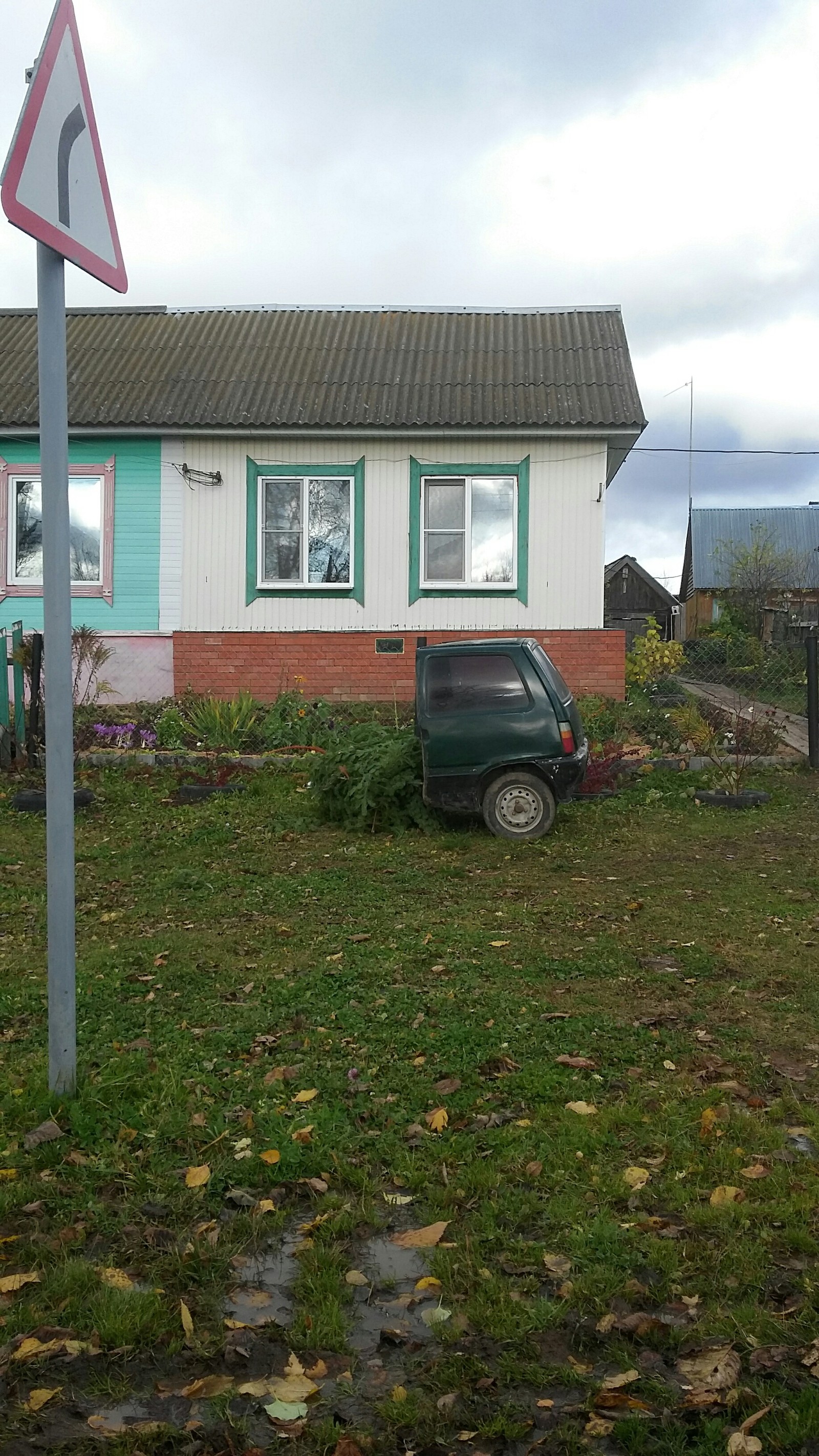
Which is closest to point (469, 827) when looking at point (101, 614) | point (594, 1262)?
point (594, 1262)

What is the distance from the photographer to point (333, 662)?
49.7 ft

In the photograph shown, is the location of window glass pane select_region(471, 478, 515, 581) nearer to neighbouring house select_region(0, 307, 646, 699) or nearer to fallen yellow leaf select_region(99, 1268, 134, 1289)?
neighbouring house select_region(0, 307, 646, 699)

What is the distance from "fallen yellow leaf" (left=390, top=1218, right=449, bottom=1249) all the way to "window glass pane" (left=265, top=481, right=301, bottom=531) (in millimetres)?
13215

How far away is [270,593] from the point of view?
15523mm

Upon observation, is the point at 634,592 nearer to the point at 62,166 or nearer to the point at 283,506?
the point at 283,506

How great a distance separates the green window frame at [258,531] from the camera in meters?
15.4

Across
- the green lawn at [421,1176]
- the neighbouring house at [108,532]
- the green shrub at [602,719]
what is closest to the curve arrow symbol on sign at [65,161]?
the green lawn at [421,1176]

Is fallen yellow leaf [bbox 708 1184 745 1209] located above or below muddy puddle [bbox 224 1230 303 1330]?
above

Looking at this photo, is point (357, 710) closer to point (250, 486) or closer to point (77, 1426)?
point (250, 486)

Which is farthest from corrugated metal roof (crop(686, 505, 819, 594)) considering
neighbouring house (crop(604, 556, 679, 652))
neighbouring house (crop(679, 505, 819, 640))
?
neighbouring house (crop(604, 556, 679, 652))

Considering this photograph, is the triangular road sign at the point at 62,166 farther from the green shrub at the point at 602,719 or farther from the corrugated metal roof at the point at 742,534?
the corrugated metal roof at the point at 742,534

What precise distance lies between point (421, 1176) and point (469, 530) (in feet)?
41.6

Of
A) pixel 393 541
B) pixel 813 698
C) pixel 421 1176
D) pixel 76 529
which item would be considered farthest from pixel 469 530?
pixel 421 1176

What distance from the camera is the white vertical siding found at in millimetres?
15539
